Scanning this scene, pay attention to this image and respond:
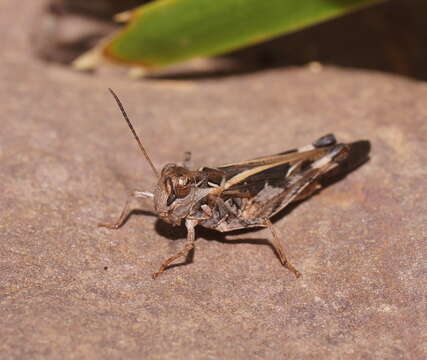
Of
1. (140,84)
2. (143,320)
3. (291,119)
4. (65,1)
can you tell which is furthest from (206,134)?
(65,1)

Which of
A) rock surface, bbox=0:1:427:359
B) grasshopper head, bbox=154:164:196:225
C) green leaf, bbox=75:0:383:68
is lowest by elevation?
rock surface, bbox=0:1:427:359

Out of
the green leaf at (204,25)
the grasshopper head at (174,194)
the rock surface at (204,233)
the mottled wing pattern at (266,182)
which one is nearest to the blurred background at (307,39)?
the rock surface at (204,233)

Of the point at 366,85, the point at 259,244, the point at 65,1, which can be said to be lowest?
the point at 259,244

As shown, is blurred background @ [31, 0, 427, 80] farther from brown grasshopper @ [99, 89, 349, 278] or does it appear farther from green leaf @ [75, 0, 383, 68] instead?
brown grasshopper @ [99, 89, 349, 278]

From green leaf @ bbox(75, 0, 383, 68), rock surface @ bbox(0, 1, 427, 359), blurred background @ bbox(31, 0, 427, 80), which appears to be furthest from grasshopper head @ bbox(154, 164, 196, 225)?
blurred background @ bbox(31, 0, 427, 80)

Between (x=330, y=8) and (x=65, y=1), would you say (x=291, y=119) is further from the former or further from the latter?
(x=65, y=1)

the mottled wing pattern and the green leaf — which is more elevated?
the green leaf

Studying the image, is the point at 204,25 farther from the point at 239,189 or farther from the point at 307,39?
the point at 307,39

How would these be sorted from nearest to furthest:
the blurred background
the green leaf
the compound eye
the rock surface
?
the rock surface
the compound eye
the green leaf
the blurred background
